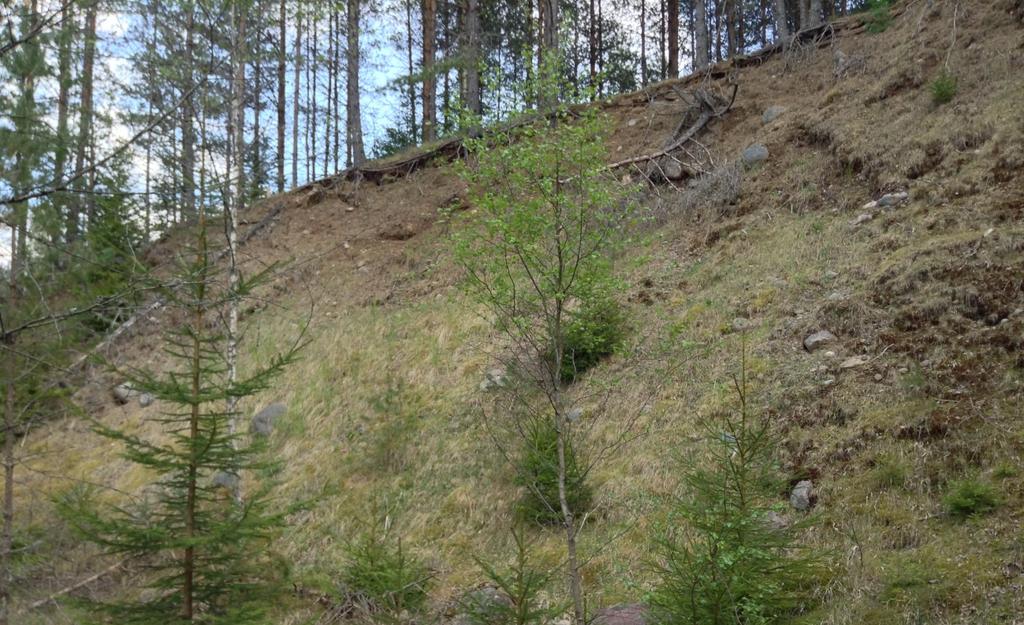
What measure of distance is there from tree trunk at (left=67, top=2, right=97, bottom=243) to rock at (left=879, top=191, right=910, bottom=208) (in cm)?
900

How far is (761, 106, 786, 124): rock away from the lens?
13.2 metres

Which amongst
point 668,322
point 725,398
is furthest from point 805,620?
point 668,322

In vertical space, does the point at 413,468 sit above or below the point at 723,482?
below

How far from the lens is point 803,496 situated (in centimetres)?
547

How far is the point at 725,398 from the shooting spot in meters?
7.02

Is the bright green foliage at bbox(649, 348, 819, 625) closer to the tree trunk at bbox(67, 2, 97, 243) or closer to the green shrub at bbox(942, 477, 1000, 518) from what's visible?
the green shrub at bbox(942, 477, 1000, 518)

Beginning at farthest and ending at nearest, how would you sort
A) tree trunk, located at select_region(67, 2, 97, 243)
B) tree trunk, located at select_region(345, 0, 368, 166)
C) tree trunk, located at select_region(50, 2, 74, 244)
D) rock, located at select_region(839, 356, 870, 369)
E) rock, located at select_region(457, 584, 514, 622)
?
tree trunk, located at select_region(345, 0, 368, 166) → rock, located at select_region(839, 356, 870, 369) → rock, located at select_region(457, 584, 514, 622) → tree trunk, located at select_region(67, 2, 97, 243) → tree trunk, located at select_region(50, 2, 74, 244)

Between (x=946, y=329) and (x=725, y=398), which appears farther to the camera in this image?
(x=725, y=398)

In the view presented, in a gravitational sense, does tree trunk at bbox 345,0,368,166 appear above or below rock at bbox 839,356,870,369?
above

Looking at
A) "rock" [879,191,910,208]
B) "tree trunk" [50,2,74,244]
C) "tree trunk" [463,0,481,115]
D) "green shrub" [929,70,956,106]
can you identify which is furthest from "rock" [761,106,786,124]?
"tree trunk" [50,2,74,244]

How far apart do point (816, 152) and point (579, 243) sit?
8577 millimetres

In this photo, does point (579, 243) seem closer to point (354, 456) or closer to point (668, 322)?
point (668, 322)

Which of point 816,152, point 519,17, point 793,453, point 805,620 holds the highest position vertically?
point 519,17

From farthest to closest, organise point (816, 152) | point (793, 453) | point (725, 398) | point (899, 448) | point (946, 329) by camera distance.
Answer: point (816, 152)
point (725, 398)
point (946, 329)
point (793, 453)
point (899, 448)
